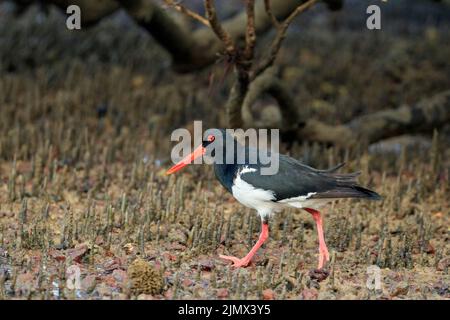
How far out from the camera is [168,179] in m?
8.51

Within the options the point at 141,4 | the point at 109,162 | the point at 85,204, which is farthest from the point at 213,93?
the point at 85,204

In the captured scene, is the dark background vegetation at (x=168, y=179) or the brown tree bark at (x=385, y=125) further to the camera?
the brown tree bark at (x=385, y=125)

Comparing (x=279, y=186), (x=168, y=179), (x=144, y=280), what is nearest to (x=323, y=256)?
(x=279, y=186)

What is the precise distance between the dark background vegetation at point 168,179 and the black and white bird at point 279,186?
386mm

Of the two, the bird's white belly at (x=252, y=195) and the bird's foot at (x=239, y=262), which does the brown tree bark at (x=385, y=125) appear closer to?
the bird's white belly at (x=252, y=195)

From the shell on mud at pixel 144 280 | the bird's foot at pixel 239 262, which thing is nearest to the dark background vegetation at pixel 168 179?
the shell on mud at pixel 144 280

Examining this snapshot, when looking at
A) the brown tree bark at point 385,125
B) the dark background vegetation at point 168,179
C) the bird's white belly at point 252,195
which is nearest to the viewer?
the dark background vegetation at point 168,179

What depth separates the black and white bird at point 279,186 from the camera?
6.42 metres

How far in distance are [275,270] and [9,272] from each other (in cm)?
182

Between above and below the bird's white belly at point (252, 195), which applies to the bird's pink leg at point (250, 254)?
below

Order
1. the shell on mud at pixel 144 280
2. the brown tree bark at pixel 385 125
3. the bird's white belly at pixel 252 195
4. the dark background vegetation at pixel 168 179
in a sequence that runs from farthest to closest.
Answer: the brown tree bark at pixel 385 125
the bird's white belly at pixel 252 195
the dark background vegetation at pixel 168 179
the shell on mud at pixel 144 280

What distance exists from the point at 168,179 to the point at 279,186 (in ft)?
7.50

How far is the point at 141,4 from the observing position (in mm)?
9898

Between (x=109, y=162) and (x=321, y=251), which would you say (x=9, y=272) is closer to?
(x=321, y=251)
